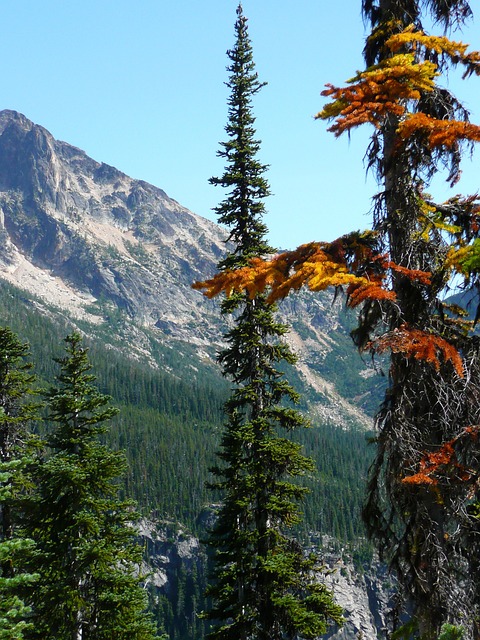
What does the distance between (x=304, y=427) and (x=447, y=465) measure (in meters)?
10.6

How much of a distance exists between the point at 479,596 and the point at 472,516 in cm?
97

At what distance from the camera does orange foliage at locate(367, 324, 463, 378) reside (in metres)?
7.32

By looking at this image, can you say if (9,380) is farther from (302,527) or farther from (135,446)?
(135,446)

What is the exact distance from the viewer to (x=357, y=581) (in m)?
138

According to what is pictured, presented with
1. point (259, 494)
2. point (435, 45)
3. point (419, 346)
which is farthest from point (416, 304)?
point (259, 494)

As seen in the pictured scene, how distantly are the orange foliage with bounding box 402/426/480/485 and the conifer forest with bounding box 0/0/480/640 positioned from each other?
0.09 ft

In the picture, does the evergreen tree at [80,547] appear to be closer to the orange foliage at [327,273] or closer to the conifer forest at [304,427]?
the conifer forest at [304,427]

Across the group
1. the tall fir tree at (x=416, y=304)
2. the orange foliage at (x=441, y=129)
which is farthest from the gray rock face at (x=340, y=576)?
the orange foliage at (x=441, y=129)

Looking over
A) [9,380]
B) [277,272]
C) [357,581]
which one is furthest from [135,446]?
[277,272]

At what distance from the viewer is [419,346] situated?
24.3 ft

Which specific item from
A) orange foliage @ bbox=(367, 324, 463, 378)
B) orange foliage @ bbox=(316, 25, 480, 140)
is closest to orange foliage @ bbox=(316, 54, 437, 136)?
orange foliage @ bbox=(316, 25, 480, 140)

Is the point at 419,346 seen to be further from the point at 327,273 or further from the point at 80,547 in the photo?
the point at 80,547

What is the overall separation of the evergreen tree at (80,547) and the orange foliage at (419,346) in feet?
35.7

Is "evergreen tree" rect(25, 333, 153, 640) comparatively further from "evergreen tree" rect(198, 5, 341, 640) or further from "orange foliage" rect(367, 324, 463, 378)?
"orange foliage" rect(367, 324, 463, 378)
